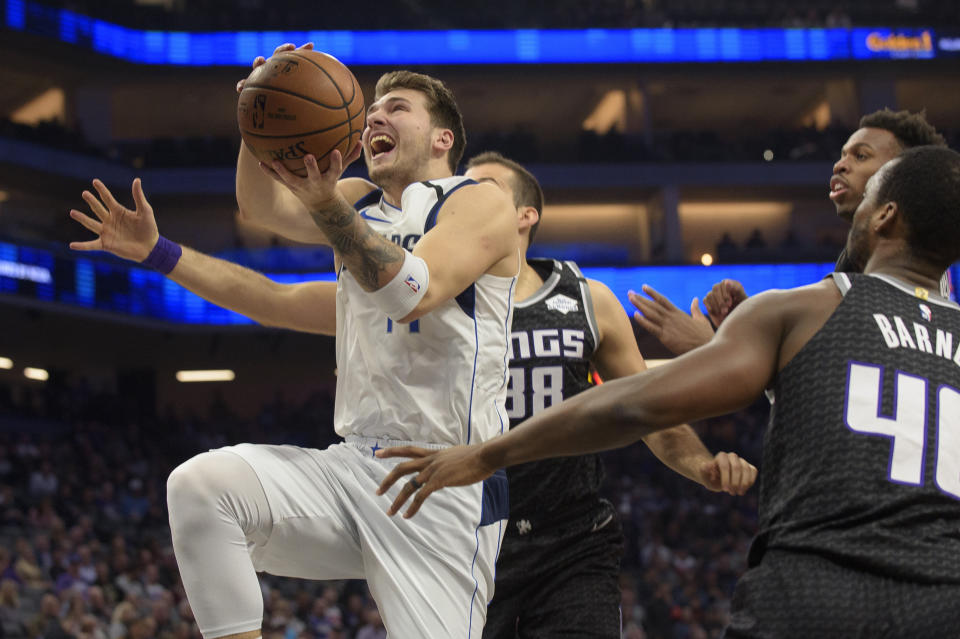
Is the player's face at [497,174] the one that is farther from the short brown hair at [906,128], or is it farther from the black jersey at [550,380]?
the short brown hair at [906,128]

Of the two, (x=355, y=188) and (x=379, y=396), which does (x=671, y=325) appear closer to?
(x=379, y=396)

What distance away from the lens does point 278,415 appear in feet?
70.0

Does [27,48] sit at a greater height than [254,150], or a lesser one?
greater

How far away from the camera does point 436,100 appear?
4.05 meters

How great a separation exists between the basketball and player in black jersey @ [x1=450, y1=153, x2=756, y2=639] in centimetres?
156

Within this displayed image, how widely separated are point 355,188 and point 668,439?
1.58 m

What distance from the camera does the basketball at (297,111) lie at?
320 cm

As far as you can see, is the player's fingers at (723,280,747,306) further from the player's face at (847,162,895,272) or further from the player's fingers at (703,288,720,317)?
the player's face at (847,162,895,272)

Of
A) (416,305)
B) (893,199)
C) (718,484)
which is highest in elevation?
(893,199)

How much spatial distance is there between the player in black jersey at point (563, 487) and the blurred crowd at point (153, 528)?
27.7ft

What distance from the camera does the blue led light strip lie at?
24906 millimetres

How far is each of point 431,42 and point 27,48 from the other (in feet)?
29.8

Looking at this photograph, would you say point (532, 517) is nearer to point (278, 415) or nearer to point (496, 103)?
point (278, 415)

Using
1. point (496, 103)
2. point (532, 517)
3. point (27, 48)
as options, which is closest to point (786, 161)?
point (496, 103)
